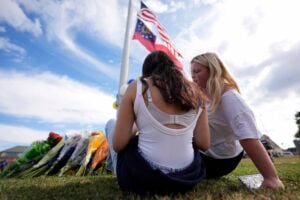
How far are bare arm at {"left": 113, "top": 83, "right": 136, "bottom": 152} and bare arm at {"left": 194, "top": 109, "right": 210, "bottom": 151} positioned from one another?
520mm

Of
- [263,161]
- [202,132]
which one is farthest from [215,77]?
[263,161]

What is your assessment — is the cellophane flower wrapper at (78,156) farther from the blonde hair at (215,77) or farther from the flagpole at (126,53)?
the blonde hair at (215,77)

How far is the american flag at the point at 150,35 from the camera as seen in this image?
8.16 metres

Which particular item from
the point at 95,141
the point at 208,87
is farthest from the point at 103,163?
the point at 208,87

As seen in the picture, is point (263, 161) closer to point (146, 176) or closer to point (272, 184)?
point (272, 184)

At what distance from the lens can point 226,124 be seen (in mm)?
2652

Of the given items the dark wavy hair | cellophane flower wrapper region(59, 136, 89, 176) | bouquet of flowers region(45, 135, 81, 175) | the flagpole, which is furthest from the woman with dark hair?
the flagpole

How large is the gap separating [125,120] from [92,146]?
2.96 metres

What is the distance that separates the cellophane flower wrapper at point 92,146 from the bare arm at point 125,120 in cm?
247

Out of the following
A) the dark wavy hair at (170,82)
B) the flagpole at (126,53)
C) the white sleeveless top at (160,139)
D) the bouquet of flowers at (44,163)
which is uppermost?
the flagpole at (126,53)

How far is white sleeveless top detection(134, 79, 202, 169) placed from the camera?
2.04 m

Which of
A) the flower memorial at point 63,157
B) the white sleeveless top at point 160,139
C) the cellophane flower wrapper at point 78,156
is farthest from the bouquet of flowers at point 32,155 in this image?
the white sleeveless top at point 160,139

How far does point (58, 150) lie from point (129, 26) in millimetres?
4640

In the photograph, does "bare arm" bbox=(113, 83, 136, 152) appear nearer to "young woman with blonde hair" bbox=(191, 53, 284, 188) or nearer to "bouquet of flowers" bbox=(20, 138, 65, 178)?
"young woman with blonde hair" bbox=(191, 53, 284, 188)
